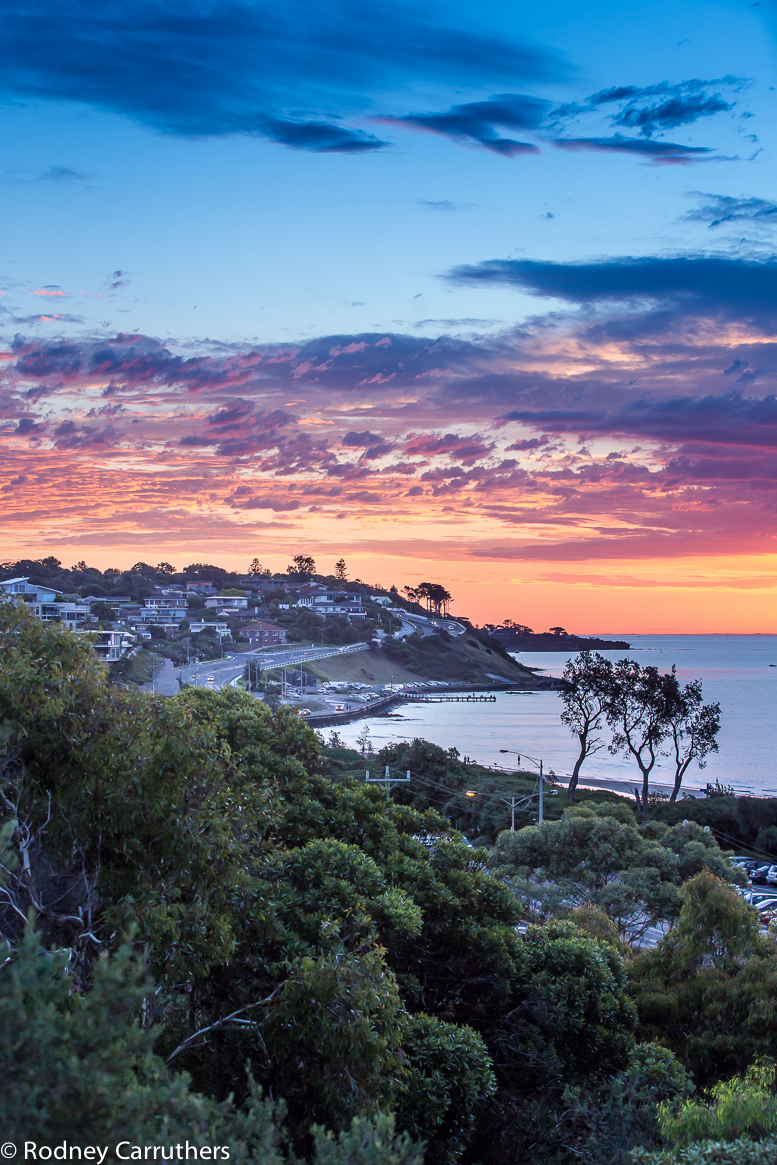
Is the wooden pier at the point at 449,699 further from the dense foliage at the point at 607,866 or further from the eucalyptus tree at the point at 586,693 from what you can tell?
the dense foliage at the point at 607,866

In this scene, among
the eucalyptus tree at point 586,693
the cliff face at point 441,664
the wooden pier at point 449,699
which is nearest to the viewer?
the eucalyptus tree at point 586,693

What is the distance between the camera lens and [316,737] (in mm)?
13242

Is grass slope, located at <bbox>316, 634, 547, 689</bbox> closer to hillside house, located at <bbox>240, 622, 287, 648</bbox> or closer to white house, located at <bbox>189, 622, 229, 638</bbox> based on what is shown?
hillside house, located at <bbox>240, 622, 287, 648</bbox>

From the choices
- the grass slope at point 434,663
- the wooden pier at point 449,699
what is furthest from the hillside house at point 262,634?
the wooden pier at point 449,699

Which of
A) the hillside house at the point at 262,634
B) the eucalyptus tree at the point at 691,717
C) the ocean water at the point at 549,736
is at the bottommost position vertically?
the ocean water at the point at 549,736

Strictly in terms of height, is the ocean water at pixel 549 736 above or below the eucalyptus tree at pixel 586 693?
below

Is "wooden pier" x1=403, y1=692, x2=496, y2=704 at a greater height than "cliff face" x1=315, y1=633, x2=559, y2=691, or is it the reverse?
"cliff face" x1=315, y1=633, x2=559, y2=691

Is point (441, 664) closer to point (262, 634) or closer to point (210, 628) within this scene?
point (262, 634)

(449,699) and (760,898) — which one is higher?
(760,898)

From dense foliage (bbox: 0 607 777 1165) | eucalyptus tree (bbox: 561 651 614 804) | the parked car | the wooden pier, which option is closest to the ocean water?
the wooden pier

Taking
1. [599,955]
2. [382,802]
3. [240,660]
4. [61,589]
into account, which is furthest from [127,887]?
[61,589]

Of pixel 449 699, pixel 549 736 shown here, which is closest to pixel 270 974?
pixel 549 736

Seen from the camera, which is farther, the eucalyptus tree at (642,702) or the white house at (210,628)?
the white house at (210,628)

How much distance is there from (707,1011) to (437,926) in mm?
5006
